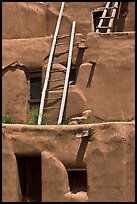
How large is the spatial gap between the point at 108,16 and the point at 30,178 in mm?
5079

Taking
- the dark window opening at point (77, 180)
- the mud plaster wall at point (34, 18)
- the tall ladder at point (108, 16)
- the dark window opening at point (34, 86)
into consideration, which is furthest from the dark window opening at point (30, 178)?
the mud plaster wall at point (34, 18)

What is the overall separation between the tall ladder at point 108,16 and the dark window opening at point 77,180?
3.83m

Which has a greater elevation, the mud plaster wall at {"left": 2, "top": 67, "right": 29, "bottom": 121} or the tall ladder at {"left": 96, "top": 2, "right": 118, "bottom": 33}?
the tall ladder at {"left": 96, "top": 2, "right": 118, "bottom": 33}

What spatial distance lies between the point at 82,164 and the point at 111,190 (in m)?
0.81

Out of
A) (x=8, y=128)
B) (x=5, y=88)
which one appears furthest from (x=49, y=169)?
(x=5, y=88)

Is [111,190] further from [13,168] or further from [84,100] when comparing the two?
[84,100]

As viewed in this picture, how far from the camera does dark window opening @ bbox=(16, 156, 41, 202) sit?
10.4m

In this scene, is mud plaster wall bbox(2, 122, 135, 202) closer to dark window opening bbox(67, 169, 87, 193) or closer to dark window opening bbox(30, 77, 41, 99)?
dark window opening bbox(67, 169, 87, 193)

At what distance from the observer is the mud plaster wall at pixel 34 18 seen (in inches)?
530

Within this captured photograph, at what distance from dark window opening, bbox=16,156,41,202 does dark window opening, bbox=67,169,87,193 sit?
0.80m

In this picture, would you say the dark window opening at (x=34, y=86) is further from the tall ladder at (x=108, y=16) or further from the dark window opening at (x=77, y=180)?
the dark window opening at (x=77, y=180)

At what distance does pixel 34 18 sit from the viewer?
45.0ft

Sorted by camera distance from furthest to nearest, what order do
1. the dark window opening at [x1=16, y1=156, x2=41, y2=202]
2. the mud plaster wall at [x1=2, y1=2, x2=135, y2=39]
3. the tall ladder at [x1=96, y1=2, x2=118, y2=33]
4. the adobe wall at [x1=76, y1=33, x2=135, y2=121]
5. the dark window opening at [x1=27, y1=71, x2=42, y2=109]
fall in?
the mud plaster wall at [x1=2, y1=2, x2=135, y2=39]
the dark window opening at [x1=27, y1=71, x2=42, y2=109]
the tall ladder at [x1=96, y1=2, x2=118, y2=33]
the adobe wall at [x1=76, y1=33, x2=135, y2=121]
the dark window opening at [x1=16, y1=156, x2=41, y2=202]

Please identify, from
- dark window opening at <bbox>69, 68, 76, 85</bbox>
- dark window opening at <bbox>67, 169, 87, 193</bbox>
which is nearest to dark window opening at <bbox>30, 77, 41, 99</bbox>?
dark window opening at <bbox>69, 68, 76, 85</bbox>
